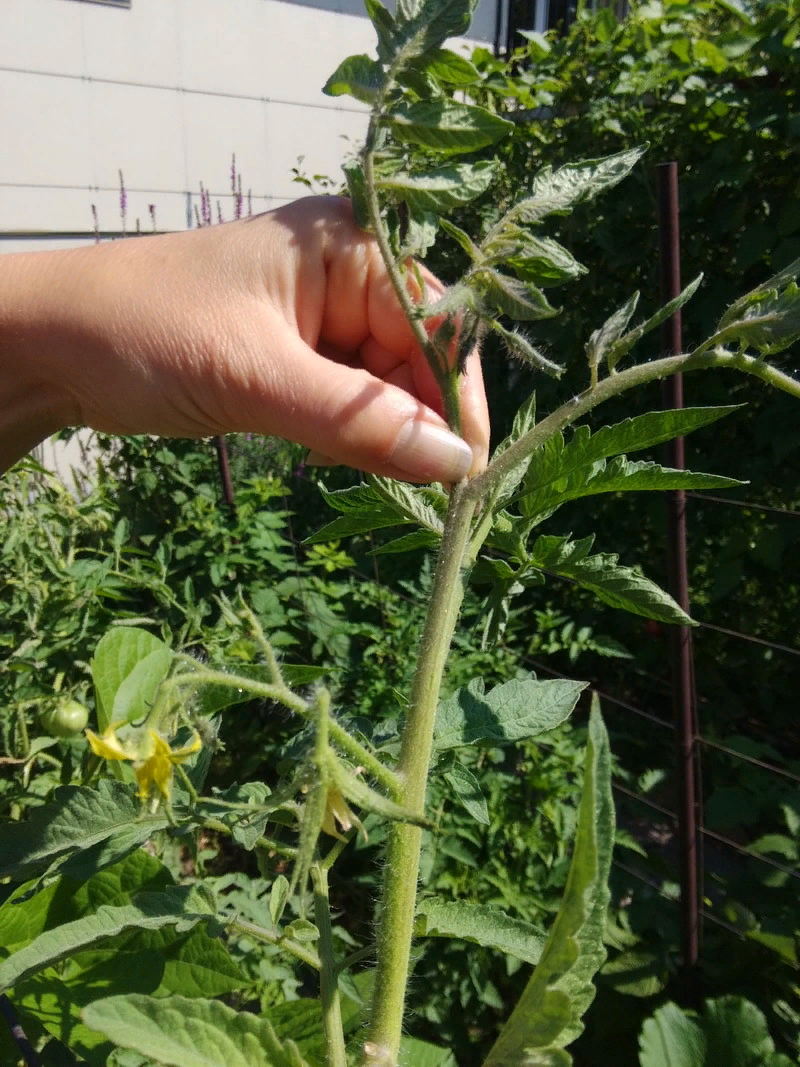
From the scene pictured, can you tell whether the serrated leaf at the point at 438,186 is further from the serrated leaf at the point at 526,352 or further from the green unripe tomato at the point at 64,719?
the green unripe tomato at the point at 64,719

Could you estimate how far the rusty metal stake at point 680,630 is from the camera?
2018mm

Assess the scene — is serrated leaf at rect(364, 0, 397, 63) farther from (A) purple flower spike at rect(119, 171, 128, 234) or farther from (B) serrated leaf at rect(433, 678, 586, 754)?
(A) purple flower spike at rect(119, 171, 128, 234)

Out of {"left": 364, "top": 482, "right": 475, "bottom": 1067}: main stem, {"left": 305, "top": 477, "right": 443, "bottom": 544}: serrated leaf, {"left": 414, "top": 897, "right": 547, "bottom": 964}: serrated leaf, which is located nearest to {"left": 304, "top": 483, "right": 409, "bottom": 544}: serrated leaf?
{"left": 305, "top": 477, "right": 443, "bottom": 544}: serrated leaf

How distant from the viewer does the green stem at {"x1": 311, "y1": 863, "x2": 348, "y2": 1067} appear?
78cm


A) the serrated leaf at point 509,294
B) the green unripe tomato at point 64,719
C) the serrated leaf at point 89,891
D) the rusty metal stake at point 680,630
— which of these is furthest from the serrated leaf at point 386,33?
the green unripe tomato at point 64,719

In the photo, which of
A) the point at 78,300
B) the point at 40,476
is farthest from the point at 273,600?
Result: the point at 78,300

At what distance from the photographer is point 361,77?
0.83 m

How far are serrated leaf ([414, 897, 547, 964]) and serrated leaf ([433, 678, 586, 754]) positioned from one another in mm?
170

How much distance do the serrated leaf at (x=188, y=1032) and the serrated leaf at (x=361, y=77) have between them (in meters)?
0.85

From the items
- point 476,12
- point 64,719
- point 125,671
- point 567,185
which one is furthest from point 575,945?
point 476,12

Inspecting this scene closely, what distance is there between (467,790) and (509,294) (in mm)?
606

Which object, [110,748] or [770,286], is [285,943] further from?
[770,286]

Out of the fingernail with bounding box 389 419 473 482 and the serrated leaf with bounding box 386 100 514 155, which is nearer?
the serrated leaf with bounding box 386 100 514 155

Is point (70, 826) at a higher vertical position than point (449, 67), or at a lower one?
lower
